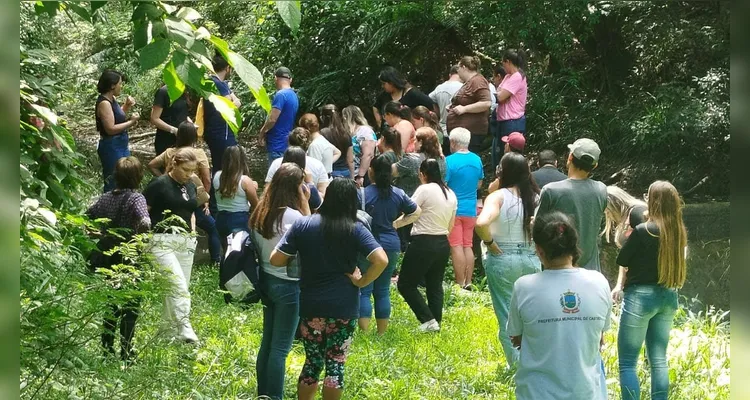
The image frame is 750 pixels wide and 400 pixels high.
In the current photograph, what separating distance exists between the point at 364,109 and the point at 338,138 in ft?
21.3

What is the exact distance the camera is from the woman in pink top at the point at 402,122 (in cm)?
848

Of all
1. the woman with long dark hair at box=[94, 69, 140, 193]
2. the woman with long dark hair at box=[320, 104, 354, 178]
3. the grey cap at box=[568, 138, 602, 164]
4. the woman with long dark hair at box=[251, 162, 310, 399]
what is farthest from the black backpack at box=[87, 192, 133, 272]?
the woman with long dark hair at box=[320, 104, 354, 178]

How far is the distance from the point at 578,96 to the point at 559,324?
9628mm

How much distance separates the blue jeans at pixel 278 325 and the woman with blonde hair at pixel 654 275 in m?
1.69

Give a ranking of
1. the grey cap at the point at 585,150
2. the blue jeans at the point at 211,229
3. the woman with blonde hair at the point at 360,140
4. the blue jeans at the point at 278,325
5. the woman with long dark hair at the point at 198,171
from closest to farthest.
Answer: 1. the blue jeans at the point at 278,325
2. the grey cap at the point at 585,150
3. the woman with long dark hair at the point at 198,171
4. the blue jeans at the point at 211,229
5. the woman with blonde hair at the point at 360,140

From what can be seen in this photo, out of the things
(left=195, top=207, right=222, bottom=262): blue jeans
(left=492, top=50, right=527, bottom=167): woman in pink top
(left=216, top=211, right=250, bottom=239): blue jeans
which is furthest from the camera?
(left=492, top=50, right=527, bottom=167): woman in pink top

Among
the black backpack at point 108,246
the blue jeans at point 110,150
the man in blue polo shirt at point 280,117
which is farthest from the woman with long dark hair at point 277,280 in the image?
the blue jeans at point 110,150

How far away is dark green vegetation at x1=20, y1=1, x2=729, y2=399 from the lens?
3691 millimetres

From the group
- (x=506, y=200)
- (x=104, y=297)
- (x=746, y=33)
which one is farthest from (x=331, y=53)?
(x=746, y=33)

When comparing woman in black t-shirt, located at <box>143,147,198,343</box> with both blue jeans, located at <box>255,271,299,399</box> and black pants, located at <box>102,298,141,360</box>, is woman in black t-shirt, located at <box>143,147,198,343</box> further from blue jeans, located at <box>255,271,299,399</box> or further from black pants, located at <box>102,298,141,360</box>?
blue jeans, located at <box>255,271,299,399</box>

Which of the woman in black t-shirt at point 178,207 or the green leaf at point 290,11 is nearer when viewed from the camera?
the green leaf at point 290,11

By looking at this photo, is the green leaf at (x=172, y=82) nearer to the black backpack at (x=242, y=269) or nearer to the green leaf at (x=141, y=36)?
the green leaf at (x=141, y=36)

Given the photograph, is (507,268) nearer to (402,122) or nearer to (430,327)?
(430,327)

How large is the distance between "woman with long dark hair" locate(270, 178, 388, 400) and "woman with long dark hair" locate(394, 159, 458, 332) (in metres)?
1.84
